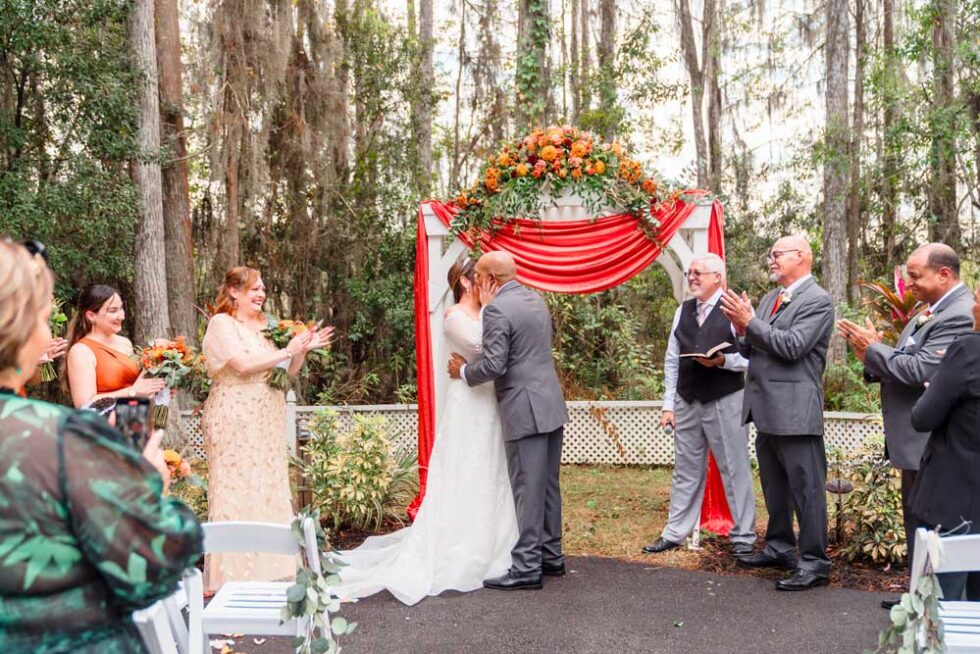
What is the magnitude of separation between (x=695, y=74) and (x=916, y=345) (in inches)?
587

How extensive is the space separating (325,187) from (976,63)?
8.66 m

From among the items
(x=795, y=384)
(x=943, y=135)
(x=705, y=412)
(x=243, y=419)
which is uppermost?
(x=943, y=135)

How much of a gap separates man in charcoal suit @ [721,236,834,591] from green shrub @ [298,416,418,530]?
2.92 metres

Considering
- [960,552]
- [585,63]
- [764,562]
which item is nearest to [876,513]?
[764,562]

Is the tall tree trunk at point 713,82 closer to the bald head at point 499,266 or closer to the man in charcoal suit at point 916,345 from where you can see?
the bald head at point 499,266

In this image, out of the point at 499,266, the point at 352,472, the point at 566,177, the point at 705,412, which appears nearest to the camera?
the point at 499,266

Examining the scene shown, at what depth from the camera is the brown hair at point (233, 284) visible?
14.5ft

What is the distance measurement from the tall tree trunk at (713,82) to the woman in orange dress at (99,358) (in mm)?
14283

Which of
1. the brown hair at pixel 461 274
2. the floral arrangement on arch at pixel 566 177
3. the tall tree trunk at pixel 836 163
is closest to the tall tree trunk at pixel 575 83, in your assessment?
the tall tree trunk at pixel 836 163

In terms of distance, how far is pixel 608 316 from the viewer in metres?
11.4

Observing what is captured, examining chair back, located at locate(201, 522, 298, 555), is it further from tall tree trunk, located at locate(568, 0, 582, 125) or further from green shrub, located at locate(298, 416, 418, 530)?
tall tree trunk, located at locate(568, 0, 582, 125)

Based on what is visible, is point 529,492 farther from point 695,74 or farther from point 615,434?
point 695,74

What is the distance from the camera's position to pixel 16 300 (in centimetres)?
137

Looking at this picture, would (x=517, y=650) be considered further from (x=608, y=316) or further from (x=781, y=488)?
(x=608, y=316)
